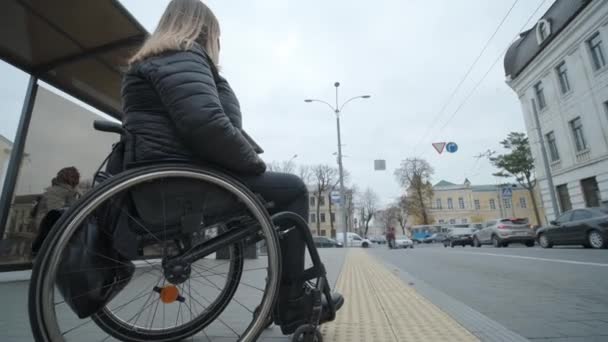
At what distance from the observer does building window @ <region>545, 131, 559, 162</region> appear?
2173 centimetres

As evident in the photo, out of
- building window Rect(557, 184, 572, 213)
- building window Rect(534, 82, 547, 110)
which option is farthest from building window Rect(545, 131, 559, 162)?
building window Rect(534, 82, 547, 110)

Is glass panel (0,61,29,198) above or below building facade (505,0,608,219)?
below

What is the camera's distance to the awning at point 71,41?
4.46 m

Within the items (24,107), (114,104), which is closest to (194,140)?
(24,107)

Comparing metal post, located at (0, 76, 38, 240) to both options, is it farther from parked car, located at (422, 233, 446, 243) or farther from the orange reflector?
parked car, located at (422, 233, 446, 243)

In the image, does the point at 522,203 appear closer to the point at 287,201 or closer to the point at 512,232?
the point at 512,232

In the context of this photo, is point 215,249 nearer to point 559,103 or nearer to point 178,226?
point 178,226

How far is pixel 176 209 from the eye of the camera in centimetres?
139

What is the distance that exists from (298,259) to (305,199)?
31 cm

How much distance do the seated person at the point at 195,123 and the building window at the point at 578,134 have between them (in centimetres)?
2420

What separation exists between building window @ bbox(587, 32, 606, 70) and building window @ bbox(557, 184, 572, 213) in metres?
7.55

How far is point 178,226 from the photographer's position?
1414mm

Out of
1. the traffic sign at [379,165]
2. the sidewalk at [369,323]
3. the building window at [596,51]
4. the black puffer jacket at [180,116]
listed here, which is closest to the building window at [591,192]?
the building window at [596,51]

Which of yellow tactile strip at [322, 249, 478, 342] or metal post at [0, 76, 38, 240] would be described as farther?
metal post at [0, 76, 38, 240]
